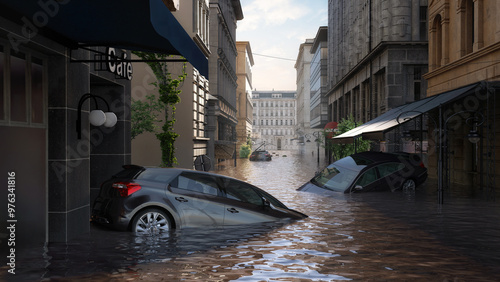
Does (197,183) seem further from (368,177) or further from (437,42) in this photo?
(437,42)

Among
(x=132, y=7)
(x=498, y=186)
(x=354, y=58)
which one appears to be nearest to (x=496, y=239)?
(x=132, y=7)

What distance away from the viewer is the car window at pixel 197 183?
8559 mm

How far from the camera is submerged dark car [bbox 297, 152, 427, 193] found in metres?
15.5

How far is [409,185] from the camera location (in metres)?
17.0

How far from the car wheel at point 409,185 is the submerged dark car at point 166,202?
9.19 metres

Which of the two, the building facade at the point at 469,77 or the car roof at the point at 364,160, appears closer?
the car roof at the point at 364,160

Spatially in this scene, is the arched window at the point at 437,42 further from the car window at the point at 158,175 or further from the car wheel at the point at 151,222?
the car wheel at the point at 151,222

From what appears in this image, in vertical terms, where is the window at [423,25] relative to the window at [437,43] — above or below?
above

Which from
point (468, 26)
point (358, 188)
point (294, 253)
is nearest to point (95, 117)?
point (294, 253)

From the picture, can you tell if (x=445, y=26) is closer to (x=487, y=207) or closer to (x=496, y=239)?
(x=487, y=207)

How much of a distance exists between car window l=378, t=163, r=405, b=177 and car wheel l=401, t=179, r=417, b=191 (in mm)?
638

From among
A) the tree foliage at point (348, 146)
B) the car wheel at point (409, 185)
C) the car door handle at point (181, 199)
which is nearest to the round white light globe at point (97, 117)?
the car door handle at point (181, 199)

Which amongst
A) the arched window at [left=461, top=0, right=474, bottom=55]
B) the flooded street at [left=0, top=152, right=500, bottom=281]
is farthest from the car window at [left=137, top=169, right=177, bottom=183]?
the arched window at [left=461, top=0, right=474, bottom=55]

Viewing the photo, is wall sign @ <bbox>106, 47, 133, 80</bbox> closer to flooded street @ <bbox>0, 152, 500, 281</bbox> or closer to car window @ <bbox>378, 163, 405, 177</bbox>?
flooded street @ <bbox>0, 152, 500, 281</bbox>
